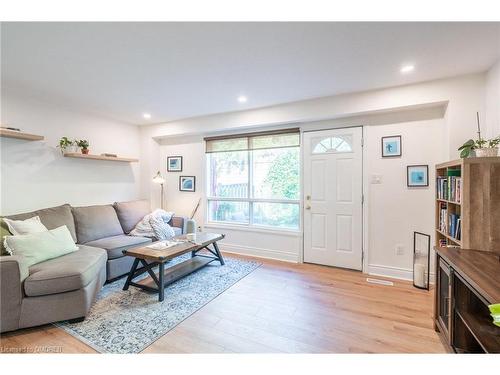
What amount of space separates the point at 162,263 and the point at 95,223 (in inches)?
63.1

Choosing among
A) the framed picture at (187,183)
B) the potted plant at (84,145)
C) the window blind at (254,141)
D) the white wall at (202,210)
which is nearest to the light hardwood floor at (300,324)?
the white wall at (202,210)

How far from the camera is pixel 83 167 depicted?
3.76 metres

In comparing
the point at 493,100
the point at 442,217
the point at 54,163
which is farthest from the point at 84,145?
the point at 493,100

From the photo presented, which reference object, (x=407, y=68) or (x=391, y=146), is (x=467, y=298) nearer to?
(x=391, y=146)

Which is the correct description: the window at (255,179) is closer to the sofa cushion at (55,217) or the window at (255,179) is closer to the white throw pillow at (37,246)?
the sofa cushion at (55,217)

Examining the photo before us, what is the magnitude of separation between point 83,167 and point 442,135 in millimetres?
5104

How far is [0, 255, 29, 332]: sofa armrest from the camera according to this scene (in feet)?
5.95

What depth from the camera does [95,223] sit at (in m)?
3.33

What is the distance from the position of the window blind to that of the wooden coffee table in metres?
1.67

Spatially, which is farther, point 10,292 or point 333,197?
point 333,197
